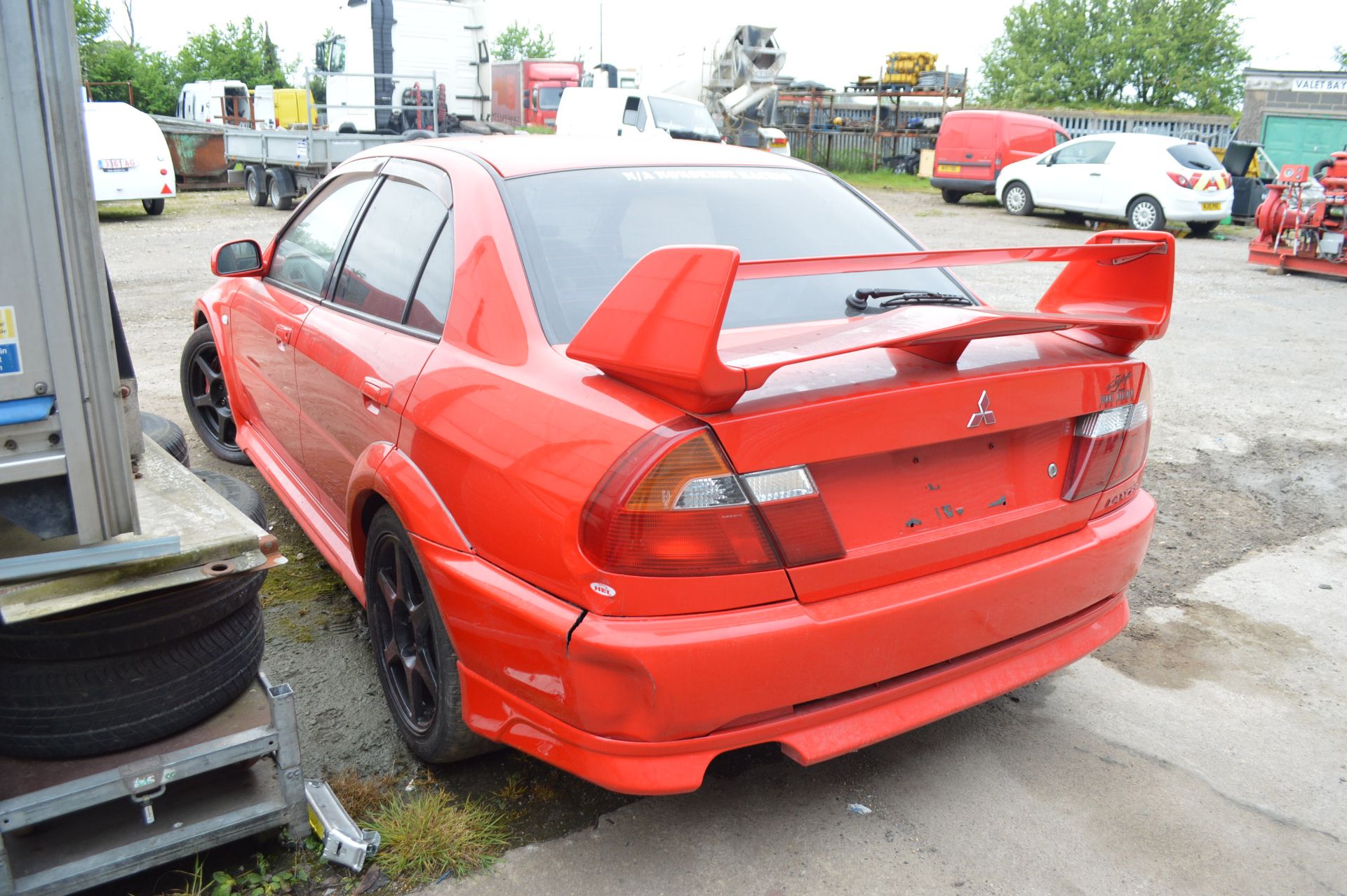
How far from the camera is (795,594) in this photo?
6.98ft

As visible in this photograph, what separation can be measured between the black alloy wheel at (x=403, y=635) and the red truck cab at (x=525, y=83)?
90.5 feet

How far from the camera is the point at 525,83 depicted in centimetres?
3147

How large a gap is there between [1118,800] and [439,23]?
2068cm

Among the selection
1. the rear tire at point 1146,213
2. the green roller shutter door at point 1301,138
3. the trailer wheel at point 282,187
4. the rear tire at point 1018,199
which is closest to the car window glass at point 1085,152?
the rear tire at point 1018,199

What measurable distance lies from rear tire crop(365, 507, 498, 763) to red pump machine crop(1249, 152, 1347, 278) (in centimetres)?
1311

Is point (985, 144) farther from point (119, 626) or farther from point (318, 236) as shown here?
point (119, 626)

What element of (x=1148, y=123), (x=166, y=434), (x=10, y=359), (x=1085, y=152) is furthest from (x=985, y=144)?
(x=10, y=359)

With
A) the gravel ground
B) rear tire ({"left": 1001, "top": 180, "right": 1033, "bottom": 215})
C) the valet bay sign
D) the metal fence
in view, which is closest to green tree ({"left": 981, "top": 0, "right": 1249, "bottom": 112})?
the metal fence

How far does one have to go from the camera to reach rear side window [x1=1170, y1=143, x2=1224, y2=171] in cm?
1658

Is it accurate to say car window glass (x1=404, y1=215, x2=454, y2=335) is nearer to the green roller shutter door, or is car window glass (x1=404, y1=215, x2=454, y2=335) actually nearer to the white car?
the white car

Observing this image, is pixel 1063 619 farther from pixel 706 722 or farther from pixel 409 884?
pixel 409 884

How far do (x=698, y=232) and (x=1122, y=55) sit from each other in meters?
51.0

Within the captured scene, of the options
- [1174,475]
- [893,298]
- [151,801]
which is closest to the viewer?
[151,801]

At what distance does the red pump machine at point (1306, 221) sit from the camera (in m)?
12.3
